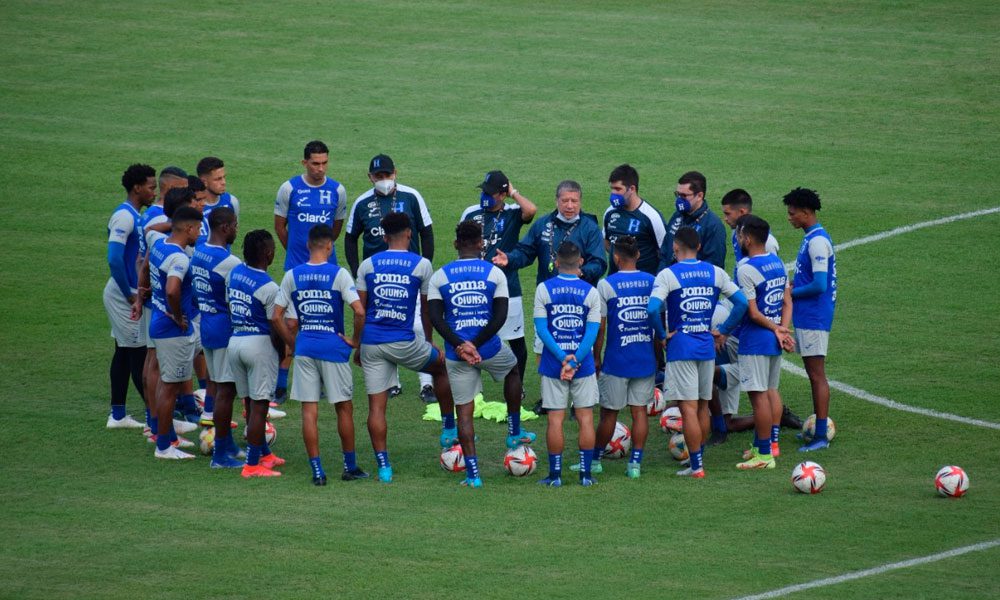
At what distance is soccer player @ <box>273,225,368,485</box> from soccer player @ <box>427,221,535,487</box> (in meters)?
0.72

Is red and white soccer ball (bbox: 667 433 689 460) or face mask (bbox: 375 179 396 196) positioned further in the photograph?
face mask (bbox: 375 179 396 196)

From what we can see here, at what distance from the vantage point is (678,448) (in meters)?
11.7

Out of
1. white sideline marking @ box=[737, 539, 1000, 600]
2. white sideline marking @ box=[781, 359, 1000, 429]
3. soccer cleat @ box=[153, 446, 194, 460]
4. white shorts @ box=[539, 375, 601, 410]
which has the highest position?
white shorts @ box=[539, 375, 601, 410]

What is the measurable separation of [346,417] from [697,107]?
1479cm

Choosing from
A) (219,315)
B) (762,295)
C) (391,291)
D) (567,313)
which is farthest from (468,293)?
(762,295)

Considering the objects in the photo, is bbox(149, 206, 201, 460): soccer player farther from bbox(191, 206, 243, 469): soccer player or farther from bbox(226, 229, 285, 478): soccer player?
bbox(226, 229, 285, 478): soccer player

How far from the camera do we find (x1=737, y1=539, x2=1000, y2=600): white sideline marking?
8.55 meters

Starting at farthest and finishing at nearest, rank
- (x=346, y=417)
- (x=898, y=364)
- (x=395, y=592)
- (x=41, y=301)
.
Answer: (x=41, y=301)
(x=898, y=364)
(x=346, y=417)
(x=395, y=592)

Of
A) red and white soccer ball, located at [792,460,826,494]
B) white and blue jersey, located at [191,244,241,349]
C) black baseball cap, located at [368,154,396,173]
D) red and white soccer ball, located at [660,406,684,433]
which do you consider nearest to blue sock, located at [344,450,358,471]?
white and blue jersey, located at [191,244,241,349]

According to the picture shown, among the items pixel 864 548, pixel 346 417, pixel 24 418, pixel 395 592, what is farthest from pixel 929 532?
pixel 24 418

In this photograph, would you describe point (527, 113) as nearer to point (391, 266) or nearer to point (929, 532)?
point (391, 266)

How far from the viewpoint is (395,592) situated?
8.63 meters

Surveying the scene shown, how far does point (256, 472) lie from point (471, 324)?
87.0 inches

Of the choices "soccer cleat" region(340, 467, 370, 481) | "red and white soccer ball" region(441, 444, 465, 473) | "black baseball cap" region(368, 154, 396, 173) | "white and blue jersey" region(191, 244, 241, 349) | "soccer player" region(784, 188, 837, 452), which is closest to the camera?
"soccer cleat" region(340, 467, 370, 481)
